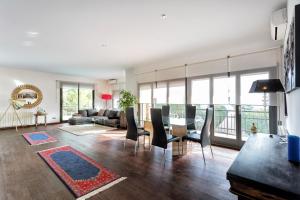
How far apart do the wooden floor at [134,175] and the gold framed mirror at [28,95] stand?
12.1 feet

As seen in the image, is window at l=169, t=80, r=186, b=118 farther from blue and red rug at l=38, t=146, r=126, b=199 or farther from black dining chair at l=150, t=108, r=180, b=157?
blue and red rug at l=38, t=146, r=126, b=199

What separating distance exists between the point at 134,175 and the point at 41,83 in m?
7.18

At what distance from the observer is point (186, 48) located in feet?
13.9

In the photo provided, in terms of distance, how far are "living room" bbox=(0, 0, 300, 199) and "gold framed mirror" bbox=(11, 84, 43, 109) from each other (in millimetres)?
2394

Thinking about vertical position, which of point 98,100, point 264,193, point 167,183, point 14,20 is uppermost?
point 14,20

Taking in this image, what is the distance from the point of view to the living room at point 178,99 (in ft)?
5.74

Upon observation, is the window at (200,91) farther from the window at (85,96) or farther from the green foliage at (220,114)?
the window at (85,96)

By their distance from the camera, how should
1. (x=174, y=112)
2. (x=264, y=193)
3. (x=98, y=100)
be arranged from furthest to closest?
(x=98, y=100) → (x=174, y=112) → (x=264, y=193)

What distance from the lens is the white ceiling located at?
2.31 m

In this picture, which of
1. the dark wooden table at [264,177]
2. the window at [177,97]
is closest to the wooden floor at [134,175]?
the dark wooden table at [264,177]

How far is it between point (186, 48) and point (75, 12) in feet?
9.02

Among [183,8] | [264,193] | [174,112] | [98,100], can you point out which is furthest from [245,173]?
[98,100]

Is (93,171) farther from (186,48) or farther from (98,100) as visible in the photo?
(98,100)

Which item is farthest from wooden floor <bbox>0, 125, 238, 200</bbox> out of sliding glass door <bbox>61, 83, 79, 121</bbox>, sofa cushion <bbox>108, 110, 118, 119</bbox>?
sliding glass door <bbox>61, 83, 79, 121</bbox>
